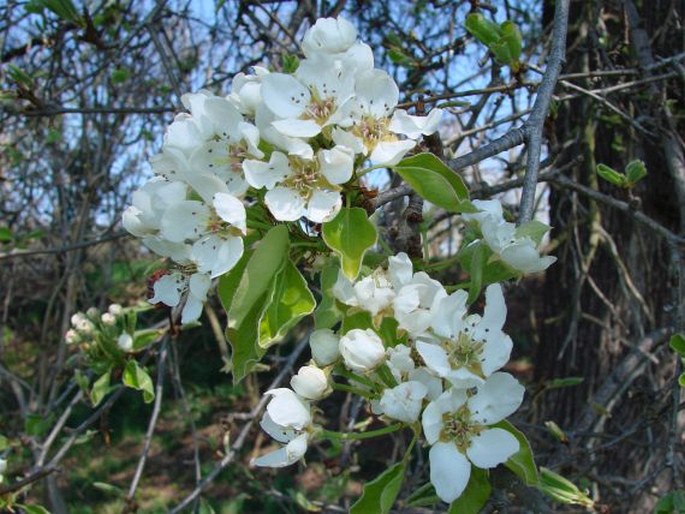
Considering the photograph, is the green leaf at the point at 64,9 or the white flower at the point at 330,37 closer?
the white flower at the point at 330,37

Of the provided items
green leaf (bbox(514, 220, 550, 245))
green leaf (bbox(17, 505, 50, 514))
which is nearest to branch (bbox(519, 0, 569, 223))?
green leaf (bbox(514, 220, 550, 245))

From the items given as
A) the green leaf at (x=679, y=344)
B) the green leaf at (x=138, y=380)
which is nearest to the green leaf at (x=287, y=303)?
the green leaf at (x=679, y=344)

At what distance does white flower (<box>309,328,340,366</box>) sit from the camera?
3.54 ft

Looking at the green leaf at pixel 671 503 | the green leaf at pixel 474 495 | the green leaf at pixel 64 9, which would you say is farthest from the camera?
the green leaf at pixel 64 9

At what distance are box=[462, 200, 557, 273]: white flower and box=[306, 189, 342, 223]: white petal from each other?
23 cm

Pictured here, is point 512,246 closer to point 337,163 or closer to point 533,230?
point 533,230

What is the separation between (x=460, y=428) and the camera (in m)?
1.00

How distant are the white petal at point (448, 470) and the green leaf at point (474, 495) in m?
0.06

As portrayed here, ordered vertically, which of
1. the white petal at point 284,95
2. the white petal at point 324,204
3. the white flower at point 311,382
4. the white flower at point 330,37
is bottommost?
the white flower at point 311,382

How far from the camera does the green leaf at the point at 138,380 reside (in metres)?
2.07

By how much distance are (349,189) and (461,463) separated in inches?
16.7

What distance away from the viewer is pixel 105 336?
7.10 ft

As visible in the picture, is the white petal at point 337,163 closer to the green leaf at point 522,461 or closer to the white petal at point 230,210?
the white petal at point 230,210

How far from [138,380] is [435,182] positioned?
4.37 feet
